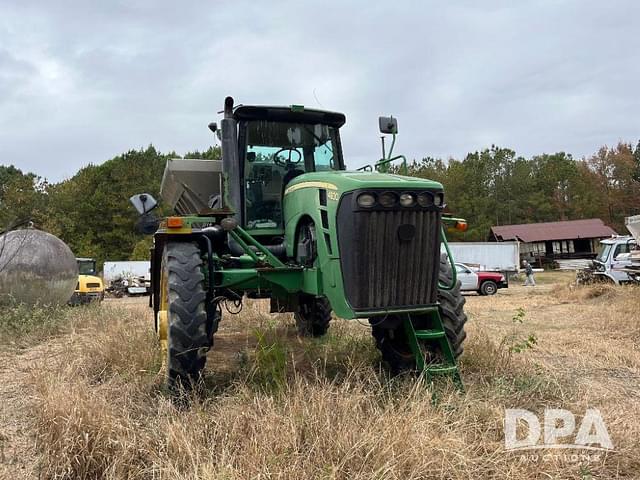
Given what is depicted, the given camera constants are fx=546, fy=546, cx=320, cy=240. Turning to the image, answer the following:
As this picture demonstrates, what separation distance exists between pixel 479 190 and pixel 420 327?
49.1 meters

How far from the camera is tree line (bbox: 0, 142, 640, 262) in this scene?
137 feet

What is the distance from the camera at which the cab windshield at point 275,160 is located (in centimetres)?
595

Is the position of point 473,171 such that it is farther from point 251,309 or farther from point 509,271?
point 251,309

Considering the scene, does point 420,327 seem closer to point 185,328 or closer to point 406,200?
point 406,200

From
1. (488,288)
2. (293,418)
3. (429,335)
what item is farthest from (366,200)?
(488,288)

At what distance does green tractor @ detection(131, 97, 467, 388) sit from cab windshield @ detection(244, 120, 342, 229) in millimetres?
11

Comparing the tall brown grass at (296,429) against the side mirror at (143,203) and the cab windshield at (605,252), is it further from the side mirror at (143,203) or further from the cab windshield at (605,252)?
the cab windshield at (605,252)

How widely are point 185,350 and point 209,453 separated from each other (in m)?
1.44

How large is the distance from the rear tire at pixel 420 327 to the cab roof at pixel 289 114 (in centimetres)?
218

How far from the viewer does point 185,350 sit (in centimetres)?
445

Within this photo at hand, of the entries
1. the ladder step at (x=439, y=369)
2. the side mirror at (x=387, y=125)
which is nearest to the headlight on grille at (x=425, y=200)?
the side mirror at (x=387, y=125)

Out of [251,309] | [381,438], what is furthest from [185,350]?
[251,309]

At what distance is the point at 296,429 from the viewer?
3.37 m

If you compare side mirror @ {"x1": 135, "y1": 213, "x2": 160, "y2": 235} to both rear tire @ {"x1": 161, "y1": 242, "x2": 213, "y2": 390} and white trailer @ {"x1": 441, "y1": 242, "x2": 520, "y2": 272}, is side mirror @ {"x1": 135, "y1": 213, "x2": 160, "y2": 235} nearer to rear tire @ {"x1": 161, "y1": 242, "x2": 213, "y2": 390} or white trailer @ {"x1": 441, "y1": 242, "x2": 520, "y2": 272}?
→ rear tire @ {"x1": 161, "y1": 242, "x2": 213, "y2": 390}
